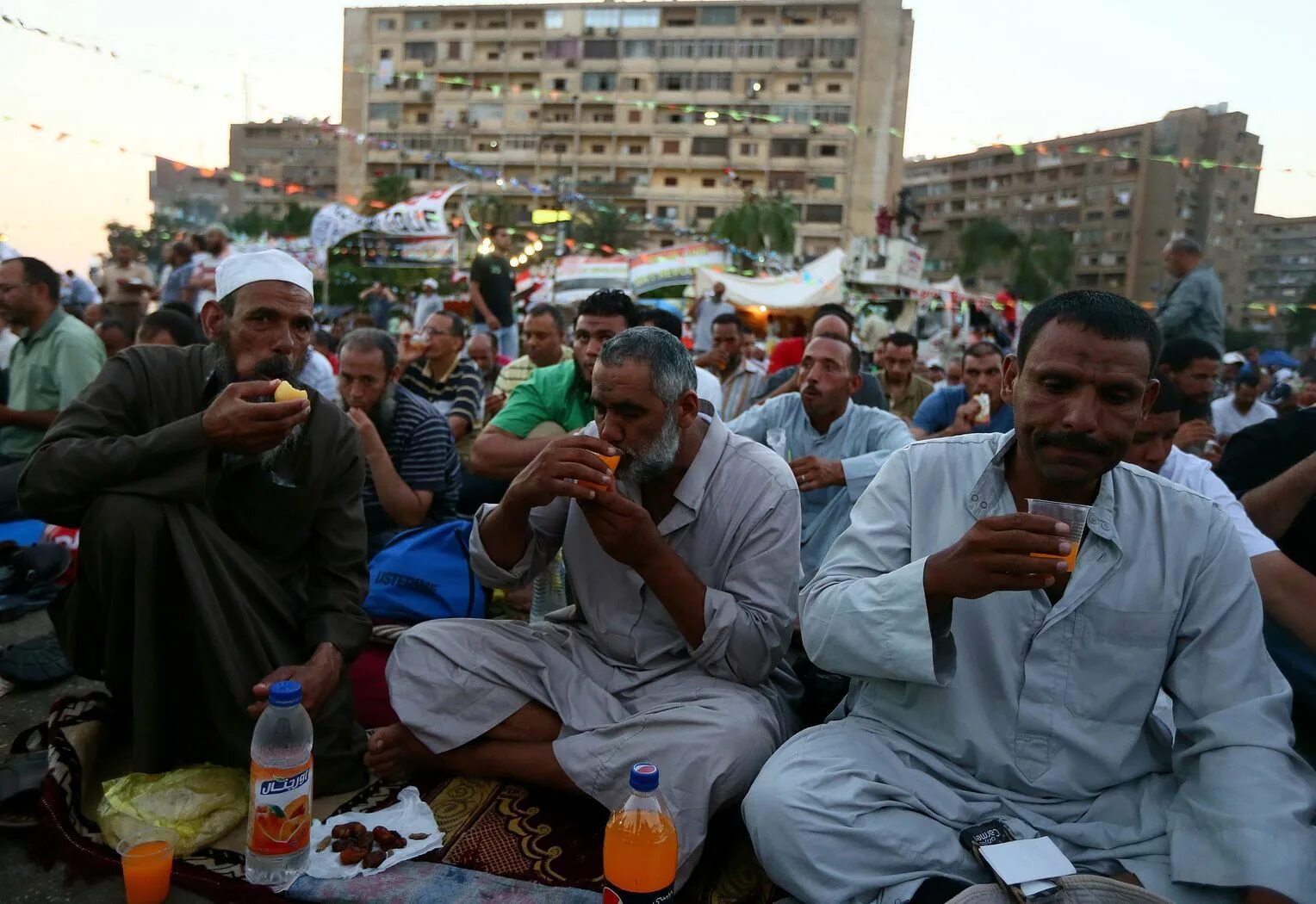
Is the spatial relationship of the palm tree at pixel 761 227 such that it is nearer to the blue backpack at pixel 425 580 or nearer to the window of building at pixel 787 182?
the window of building at pixel 787 182

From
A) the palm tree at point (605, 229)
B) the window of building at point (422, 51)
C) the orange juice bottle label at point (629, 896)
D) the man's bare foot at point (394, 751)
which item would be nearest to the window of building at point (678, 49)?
the palm tree at point (605, 229)

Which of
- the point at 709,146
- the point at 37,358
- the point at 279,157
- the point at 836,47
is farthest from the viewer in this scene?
the point at 279,157

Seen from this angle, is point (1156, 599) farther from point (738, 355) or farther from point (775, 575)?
point (738, 355)

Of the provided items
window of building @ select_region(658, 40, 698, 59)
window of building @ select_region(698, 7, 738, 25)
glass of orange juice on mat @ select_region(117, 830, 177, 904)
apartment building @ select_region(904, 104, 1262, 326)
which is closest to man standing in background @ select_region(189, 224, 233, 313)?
glass of orange juice on mat @ select_region(117, 830, 177, 904)

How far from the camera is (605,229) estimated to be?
56.3 m

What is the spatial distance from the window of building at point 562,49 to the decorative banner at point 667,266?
52.0 meters

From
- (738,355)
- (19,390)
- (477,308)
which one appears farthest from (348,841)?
(477,308)

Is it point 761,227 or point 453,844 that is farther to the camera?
point 761,227

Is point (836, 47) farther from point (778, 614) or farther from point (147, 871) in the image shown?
point (147, 871)

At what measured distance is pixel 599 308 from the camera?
487cm

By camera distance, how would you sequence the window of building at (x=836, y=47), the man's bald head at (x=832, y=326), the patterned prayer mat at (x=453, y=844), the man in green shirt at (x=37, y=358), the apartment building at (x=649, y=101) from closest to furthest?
the patterned prayer mat at (x=453, y=844), the man in green shirt at (x=37, y=358), the man's bald head at (x=832, y=326), the window of building at (x=836, y=47), the apartment building at (x=649, y=101)

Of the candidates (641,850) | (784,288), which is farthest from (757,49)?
(641,850)

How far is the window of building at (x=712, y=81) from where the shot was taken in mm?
65125

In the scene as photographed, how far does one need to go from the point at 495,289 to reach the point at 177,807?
8.97m
